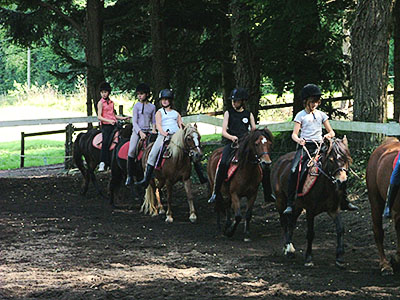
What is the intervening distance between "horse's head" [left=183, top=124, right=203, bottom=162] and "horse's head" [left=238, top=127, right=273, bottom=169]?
156 centimetres

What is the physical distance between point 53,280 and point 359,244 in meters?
4.55

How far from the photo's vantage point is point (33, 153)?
3459 centimetres

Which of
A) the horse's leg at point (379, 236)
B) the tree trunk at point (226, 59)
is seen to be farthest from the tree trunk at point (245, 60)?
the horse's leg at point (379, 236)

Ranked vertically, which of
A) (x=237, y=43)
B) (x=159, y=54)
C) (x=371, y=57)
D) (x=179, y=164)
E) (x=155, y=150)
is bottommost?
(x=179, y=164)

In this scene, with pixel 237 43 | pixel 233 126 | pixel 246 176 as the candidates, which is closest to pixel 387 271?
pixel 246 176

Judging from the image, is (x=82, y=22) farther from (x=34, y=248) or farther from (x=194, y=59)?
(x=34, y=248)

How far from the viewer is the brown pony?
8.81 meters

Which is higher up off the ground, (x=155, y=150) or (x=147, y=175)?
(x=155, y=150)

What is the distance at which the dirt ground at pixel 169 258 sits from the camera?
7.73 m

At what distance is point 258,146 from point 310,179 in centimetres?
143

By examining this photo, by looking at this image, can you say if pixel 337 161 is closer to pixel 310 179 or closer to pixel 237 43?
pixel 310 179

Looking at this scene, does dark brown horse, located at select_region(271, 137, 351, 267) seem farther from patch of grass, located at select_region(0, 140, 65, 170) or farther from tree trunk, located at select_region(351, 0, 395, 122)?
patch of grass, located at select_region(0, 140, 65, 170)

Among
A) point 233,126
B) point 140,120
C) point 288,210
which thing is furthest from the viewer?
point 140,120

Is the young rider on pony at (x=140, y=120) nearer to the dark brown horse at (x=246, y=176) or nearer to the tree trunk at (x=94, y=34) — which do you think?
the dark brown horse at (x=246, y=176)
